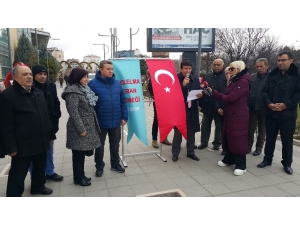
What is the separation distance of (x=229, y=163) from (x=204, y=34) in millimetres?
8589

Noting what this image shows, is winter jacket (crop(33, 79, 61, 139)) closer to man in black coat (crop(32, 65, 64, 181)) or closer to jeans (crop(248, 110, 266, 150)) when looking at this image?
man in black coat (crop(32, 65, 64, 181))

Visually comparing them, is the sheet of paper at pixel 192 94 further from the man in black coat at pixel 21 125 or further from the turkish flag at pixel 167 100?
the man in black coat at pixel 21 125

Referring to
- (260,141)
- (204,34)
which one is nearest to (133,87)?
(260,141)

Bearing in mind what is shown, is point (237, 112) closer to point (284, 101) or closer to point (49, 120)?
point (284, 101)

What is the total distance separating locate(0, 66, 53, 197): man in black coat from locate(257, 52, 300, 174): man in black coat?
349cm

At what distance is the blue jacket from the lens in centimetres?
351

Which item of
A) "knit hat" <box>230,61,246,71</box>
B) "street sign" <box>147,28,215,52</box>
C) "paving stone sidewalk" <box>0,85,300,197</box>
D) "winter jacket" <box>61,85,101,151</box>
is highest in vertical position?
"street sign" <box>147,28,215,52</box>

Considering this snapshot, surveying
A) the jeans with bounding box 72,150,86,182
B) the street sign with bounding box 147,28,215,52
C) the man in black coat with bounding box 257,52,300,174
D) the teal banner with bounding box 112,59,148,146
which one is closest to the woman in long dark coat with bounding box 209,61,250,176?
the man in black coat with bounding box 257,52,300,174

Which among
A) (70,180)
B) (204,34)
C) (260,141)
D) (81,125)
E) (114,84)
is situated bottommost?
(70,180)

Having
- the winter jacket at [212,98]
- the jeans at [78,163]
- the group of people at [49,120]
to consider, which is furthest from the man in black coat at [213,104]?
the jeans at [78,163]

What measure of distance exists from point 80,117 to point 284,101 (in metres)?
3.16

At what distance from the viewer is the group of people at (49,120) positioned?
2.67m

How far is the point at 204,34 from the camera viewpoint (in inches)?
442

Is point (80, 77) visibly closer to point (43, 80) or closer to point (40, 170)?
point (43, 80)
